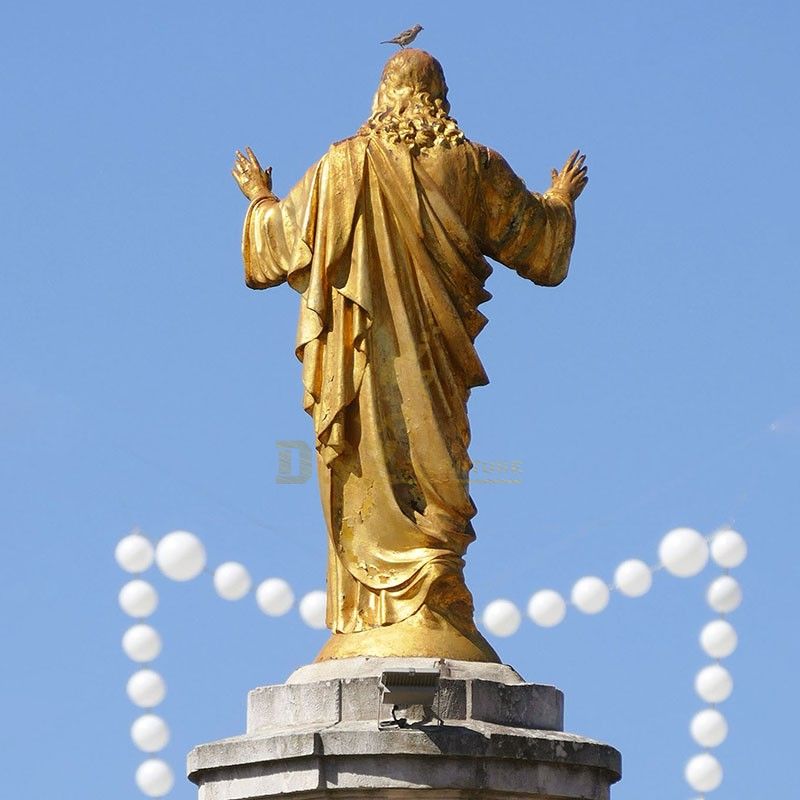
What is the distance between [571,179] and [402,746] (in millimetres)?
4502

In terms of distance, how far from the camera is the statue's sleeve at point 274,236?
1600 centimetres

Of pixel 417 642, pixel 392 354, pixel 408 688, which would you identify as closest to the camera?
pixel 408 688

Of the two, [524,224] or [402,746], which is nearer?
[402,746]

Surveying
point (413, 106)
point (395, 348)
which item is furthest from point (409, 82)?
point (395, 348)

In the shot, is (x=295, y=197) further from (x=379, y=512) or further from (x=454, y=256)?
(x=379, y=512)

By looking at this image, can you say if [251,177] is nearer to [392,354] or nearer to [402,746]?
[392,354]

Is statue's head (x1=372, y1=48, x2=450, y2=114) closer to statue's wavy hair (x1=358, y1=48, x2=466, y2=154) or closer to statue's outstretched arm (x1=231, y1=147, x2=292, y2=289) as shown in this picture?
statue's wavy hair (x1=358, y1=48, x2=466, y2=154)

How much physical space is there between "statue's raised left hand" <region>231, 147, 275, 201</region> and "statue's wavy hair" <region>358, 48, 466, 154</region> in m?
0.84

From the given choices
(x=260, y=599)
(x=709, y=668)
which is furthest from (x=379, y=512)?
(x=709, y=668)

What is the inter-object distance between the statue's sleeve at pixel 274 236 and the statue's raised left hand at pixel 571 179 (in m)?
1.81

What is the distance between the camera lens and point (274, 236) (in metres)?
16.2

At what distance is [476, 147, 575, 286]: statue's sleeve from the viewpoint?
1608 cm

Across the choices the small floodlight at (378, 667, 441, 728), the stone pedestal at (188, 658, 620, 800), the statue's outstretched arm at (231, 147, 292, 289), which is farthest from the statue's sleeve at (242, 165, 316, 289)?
the small floodlight at (378, 667, 441, 728)

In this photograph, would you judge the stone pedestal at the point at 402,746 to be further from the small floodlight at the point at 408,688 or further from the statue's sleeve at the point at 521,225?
the statue's sleeve at the point at 521,225
